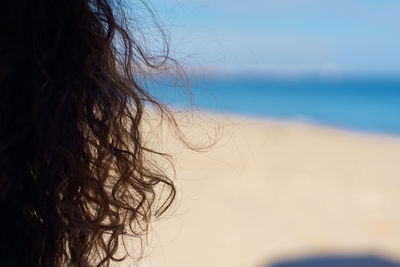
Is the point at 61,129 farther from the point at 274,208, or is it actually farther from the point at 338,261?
the point at 274,208

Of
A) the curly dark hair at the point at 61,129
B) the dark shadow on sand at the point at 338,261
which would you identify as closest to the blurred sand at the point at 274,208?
the dark shadow on sand at the point at 338,261

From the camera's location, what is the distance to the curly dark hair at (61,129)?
1.08 meters

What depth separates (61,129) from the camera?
1114mm

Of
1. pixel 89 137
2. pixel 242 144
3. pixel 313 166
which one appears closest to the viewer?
pixel 89 137

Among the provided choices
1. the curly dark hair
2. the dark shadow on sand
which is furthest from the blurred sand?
the curly dark hair

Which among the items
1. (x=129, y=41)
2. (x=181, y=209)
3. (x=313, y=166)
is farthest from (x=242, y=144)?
(x=129, y=41)

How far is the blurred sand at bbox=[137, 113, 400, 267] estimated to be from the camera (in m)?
4.25

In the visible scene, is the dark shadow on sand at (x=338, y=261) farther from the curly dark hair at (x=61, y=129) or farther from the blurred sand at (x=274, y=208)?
the curly dark hair at (x=61, y=129)

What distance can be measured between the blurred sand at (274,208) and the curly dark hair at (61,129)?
1373 mm

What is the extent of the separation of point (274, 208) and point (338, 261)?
1344 mm

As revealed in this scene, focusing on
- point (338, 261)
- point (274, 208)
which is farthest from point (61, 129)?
point (274, 208)

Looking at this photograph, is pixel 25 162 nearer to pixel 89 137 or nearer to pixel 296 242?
pixel 89 137

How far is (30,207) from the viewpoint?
1154 millimetres

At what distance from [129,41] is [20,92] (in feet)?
1.18
